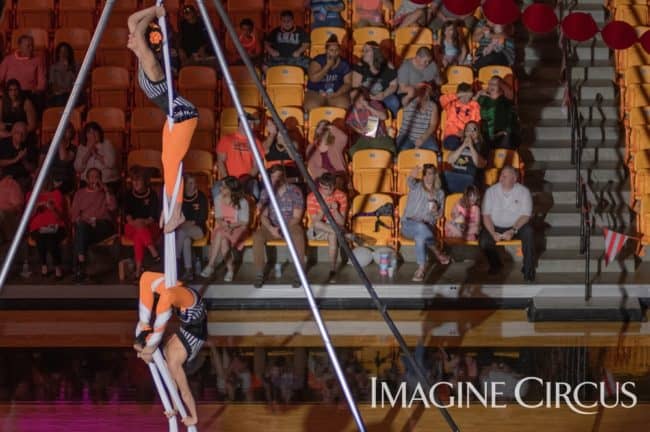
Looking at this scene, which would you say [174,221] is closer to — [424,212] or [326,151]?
[424,212]

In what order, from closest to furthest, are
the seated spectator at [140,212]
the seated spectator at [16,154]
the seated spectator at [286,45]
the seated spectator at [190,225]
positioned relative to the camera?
the seated spectator at [140,212]
the seated spectator at [190,225]
the seated spectator at [16,154]
the seated spectator at [286,45]

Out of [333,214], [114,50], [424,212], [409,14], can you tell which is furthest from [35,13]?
[424,212]

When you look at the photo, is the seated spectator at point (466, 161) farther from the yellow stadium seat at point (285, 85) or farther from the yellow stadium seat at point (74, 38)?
the yellow stadium seat at point (74, 38)

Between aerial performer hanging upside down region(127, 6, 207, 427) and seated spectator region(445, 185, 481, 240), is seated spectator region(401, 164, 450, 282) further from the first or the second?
aerial performer hanging upside down region(127, 6, 207, 427)

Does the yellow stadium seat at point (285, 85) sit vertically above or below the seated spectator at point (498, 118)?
above

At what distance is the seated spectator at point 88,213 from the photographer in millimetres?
11117

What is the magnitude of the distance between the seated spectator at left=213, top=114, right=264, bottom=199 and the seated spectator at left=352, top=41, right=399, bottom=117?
1396 millimetres

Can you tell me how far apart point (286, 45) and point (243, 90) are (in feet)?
2.31

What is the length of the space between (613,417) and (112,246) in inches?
200

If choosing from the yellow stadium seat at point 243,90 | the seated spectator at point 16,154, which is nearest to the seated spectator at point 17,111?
the seated spectator at point 16,154

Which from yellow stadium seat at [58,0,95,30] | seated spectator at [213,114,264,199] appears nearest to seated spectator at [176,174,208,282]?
seated spectator at [213,114,264,199]

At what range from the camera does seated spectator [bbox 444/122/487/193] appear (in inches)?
463

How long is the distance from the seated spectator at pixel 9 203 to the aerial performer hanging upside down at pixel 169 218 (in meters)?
5.28

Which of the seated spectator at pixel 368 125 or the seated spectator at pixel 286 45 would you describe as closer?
the seated spectator at pixel 368 125
